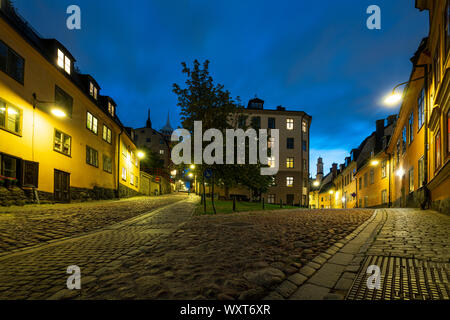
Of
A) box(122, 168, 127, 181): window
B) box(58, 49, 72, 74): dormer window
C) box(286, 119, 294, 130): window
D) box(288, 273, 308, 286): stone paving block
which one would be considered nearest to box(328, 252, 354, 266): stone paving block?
box(288, 273, 308, 286): stone paving block

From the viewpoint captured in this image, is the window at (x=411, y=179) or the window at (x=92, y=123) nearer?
the window at (x=411, y=179)

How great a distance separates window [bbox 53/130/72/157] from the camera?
15117 mm

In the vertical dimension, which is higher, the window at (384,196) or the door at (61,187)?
the door at (61,187)

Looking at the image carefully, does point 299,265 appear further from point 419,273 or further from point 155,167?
point 155,167

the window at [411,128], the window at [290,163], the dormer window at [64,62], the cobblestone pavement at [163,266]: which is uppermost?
the dormer window at [64,62]

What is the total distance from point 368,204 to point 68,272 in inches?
1319

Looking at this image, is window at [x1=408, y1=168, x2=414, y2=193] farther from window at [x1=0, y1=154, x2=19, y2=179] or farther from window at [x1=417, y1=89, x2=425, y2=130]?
window at [x1=0, y1=154, x2=19, y2=179]

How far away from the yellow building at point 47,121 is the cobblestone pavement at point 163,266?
32.6 feet

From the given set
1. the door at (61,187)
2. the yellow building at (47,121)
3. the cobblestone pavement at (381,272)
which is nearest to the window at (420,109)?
the cobblestone pavement at (381,272)

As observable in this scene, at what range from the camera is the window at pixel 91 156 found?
19188mm

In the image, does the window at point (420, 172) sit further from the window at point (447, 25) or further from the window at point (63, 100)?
the window at point (63, 100)

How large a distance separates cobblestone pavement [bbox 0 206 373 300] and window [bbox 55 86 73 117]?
13.6 m

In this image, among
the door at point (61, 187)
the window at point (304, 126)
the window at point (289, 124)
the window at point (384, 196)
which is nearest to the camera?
the door at point (61, 187)

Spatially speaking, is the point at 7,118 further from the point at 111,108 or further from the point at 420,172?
the point at 420,172
